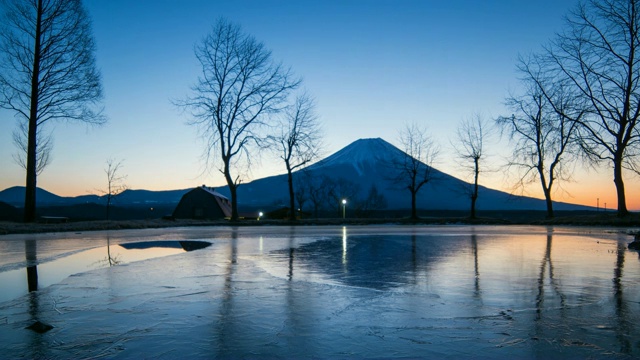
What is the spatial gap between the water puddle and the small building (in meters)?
62.7

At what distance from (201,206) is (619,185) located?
200ft

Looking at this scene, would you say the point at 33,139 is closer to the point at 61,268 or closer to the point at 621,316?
the point at 61,268

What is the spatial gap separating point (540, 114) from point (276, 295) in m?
34.8

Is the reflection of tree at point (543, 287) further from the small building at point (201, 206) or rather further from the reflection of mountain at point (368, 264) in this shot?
the small building at point (201, 206)

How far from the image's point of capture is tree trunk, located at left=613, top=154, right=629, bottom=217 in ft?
77.4

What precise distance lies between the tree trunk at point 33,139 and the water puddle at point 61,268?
11614mm

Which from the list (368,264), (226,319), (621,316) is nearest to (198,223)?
(368,264)

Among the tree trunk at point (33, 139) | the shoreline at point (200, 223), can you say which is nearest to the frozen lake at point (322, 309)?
the shoreline at point (200, 223)

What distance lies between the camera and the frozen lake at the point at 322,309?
10.4 feet

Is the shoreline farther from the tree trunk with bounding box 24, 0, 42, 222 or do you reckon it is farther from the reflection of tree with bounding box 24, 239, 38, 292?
the reflection of tree with bounding box 24, 239, 38, 292

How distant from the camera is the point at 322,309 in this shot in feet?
14.1

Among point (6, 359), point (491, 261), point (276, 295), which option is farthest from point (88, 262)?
point (491, 261)

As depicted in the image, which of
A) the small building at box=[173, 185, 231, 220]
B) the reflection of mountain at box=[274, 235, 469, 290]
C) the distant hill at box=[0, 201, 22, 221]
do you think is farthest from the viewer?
the small building at box=[173, 185, 231, 220]

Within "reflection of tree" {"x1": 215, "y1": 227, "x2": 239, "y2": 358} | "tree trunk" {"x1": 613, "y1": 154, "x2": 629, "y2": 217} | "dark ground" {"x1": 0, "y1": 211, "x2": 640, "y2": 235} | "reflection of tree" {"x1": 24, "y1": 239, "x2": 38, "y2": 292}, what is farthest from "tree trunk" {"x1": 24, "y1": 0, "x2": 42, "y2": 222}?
"tree trunk" {"x1": 613, "y1": 154, "x2": 629, "y2": 217}
